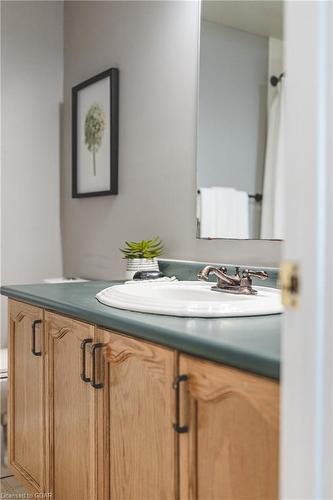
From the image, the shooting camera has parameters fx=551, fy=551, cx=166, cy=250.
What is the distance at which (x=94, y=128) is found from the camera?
2.68m

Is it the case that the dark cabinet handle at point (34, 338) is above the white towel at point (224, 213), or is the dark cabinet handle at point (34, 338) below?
below

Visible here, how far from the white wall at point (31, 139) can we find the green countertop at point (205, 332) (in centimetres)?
135

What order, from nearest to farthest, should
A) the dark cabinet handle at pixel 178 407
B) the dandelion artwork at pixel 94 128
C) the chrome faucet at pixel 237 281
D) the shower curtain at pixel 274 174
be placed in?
the dark cabinet handle at pixel 178 407 < the chrome faucet at pixel 237 281 < the shower curtain at pixel 274 174 < the dandelion artwork at pixel 94 128

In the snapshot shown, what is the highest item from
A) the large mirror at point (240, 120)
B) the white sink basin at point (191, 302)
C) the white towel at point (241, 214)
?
the large mirror at point (240, 120)

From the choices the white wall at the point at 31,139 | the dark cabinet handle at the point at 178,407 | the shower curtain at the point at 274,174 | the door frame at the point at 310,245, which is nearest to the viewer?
the door frame at the point at 310,245

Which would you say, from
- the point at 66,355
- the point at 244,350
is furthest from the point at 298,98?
the point at 66,355

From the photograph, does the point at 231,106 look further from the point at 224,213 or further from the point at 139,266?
the point at 139,266

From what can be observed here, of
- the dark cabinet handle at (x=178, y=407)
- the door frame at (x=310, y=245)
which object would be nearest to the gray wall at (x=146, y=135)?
the dark cabinet handle at (x=178, y=407)

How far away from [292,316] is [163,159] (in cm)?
153

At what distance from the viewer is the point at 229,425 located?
40.6 inches

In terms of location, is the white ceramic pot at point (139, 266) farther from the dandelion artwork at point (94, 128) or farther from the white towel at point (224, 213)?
the dandelion artwork at point (94, 128)

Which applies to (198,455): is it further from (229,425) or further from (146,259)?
(146,259)

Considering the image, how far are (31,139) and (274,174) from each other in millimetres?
1634

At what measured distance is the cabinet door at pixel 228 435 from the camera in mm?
952
